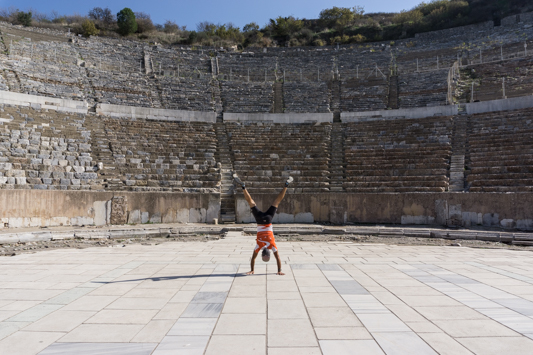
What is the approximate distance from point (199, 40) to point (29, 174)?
89.2 ft

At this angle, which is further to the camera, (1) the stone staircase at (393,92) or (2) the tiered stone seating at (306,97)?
(2) the tiered stone seating at (306,97)

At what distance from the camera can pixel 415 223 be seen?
14164 millimetres

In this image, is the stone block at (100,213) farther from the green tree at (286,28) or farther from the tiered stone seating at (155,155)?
the green tree at (286,28)

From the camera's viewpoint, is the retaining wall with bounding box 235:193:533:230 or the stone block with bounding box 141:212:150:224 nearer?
the retaining wall with bounding box 235:193:533:230

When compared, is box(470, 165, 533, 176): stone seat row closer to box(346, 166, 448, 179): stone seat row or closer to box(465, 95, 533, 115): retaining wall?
box(346, 166, 448, 179): stone seat row

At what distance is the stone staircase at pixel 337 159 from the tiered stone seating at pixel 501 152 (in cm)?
559

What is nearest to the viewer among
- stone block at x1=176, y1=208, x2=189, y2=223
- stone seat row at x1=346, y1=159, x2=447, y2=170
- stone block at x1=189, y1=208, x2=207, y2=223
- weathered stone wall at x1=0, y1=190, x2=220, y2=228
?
weathered stone wall at x1=0, y1=190, x2=220, y2=228

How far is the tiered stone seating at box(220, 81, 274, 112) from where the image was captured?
22.3 meters

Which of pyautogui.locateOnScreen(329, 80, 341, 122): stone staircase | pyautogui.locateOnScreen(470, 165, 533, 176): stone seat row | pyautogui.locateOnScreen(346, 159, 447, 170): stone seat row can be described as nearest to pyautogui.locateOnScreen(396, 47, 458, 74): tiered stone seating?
pyautogui.locateOnScreen(329, 80, 341, 122): stone staircase

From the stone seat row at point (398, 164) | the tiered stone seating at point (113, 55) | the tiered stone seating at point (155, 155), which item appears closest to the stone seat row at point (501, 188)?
the stone seat row at point (398, 164)

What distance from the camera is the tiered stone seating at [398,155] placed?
15.1 meters

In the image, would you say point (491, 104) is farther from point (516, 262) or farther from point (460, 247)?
point (516, 262)

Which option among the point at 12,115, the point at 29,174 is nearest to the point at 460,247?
the point at 29,174

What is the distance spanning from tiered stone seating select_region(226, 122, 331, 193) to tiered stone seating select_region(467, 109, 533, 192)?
674 centimetres
